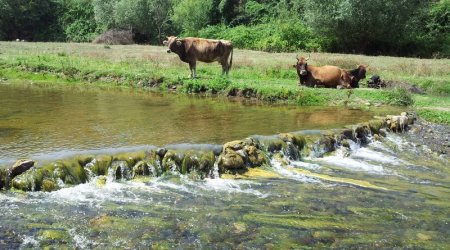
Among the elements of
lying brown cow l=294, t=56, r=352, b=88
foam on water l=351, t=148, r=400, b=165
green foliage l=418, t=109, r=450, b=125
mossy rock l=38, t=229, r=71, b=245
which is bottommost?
foam on water l=351, t=148, r=400, b=165

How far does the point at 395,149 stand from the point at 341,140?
1487 mm

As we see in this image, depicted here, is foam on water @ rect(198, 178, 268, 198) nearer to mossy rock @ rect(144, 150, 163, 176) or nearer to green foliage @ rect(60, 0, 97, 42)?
mossy rock @ rect(144, 150, 163, 176)

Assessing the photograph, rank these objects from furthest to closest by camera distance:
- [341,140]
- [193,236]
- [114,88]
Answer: [114,88] < [341,140] < [193,236]

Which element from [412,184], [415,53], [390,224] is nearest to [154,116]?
[412,184]

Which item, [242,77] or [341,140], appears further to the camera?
[242,77]

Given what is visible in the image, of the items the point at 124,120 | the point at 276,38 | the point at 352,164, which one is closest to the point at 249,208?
the point at 352,164

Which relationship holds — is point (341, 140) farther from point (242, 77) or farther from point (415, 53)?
point (415, 53)

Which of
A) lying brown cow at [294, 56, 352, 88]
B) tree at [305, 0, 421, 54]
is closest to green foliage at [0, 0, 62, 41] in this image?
tree at [305, 0, 421, 54]

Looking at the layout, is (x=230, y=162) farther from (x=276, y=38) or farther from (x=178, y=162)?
(x=276, y=38)

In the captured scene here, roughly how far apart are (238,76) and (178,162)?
44.3 ft

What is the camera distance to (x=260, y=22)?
53.2 m

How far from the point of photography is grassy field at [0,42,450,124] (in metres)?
18.8

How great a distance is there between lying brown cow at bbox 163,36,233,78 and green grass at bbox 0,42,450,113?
2.43 feet

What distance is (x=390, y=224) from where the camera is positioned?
769 cm
